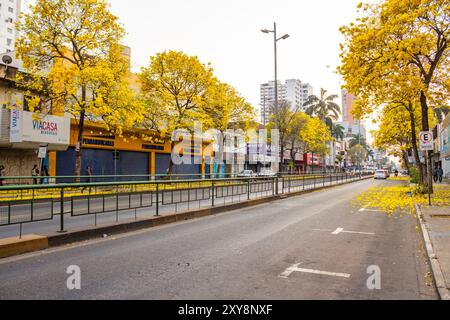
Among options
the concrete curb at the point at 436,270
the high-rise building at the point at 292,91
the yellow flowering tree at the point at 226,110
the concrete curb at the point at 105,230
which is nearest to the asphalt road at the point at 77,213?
the concrete curb at the point at 105,230

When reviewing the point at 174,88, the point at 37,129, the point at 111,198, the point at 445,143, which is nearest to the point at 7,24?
the point at 174,88

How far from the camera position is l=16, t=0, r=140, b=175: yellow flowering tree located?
1956 centimetres

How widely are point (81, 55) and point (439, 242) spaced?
74.6ft

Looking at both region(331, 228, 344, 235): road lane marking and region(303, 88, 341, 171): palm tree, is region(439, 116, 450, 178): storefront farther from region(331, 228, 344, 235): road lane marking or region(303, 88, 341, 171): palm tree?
region(331, 228, 344, 235): road lane marking

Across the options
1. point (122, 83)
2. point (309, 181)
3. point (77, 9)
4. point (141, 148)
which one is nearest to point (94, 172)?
point (141, 148)

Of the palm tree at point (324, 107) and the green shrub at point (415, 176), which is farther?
the palm tree at point (324, 107)

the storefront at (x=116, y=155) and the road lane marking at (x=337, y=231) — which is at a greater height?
the storefront at (x=116, y=155)

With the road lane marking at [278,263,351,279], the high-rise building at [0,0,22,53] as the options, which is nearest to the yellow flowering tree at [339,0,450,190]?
the road lane marking at [278,263,351,279]

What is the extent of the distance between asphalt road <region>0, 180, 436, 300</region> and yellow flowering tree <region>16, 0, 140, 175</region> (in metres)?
14.1

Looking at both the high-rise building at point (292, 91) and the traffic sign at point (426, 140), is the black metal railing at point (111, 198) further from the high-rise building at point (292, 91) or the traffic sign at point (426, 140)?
the high-rise building at point (292, 91)

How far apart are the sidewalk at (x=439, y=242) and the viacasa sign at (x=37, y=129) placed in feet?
66.3

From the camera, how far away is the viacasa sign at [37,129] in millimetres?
21109

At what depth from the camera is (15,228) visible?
8.64m
